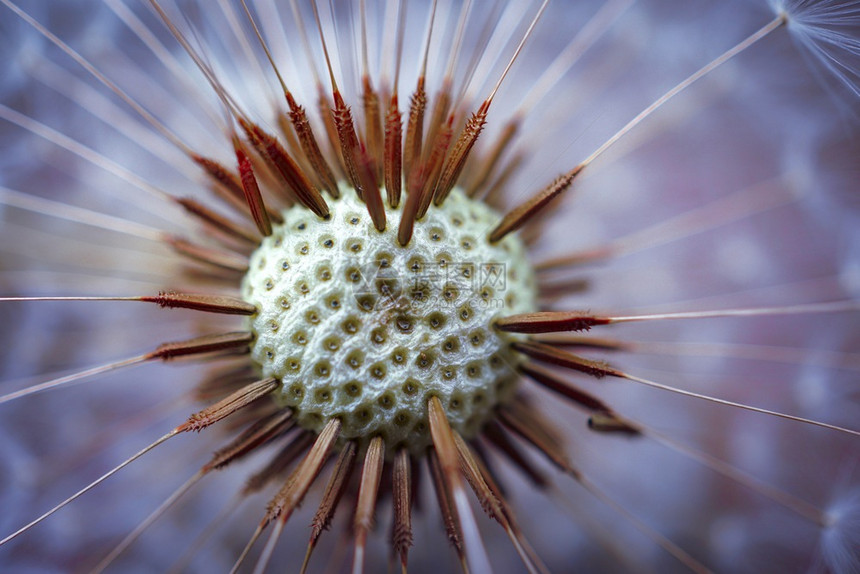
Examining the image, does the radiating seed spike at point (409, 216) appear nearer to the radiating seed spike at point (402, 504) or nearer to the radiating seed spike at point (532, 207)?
the radiating seed spike at point (532, 207)

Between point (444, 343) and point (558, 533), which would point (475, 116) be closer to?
point (444, 343)

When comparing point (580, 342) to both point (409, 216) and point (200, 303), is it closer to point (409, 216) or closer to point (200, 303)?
point (409, 216)

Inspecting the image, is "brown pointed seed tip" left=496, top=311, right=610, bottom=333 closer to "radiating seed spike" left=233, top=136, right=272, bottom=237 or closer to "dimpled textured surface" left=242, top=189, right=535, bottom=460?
"dimpled textured surface" left=242, top=189, right=535, bottom=460

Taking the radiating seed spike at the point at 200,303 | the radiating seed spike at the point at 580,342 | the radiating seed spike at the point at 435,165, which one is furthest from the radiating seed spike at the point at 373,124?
the radiating seed spike at the point at 580,342

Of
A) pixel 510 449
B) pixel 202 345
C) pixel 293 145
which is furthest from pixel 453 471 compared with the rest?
pixel 293 145

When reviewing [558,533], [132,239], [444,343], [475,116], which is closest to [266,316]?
[444,343]

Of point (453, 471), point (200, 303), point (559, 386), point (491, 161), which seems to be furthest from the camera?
point (491, 161)
